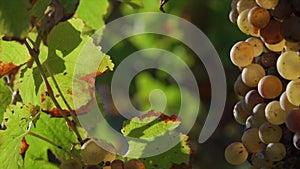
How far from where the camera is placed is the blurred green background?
1601 mm

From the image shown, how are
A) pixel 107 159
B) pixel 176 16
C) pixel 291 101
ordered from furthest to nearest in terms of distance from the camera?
pixel 176 16 < pixel 107 159 < pixel 291 101

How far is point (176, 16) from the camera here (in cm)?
162

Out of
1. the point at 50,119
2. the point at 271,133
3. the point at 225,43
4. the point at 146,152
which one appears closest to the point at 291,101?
the point at 271,133

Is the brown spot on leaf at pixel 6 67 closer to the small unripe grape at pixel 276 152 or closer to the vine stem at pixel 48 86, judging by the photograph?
the vine stem at pixel 48 86

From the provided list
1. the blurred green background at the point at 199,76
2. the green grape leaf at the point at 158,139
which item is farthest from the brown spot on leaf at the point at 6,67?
the blurred green background at the point at 199,76

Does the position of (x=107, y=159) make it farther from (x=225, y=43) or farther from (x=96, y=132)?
(x=225, y=43)

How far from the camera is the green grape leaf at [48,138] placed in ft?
2.96

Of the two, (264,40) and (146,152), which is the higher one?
(264,40)

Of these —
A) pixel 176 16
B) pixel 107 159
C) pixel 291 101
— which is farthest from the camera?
pixel 176 16

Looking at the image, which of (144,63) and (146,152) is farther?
(144,63)

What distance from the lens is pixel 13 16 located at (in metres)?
0.61

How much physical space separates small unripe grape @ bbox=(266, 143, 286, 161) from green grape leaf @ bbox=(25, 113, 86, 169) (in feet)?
0.88

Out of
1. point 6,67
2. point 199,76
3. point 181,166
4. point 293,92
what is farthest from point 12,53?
point 199,76

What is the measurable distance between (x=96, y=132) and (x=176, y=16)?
2.48ft
